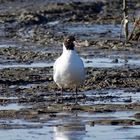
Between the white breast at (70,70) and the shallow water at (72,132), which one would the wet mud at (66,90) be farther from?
the white breast at (70,70)

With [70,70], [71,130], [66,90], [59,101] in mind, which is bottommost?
[66,90]

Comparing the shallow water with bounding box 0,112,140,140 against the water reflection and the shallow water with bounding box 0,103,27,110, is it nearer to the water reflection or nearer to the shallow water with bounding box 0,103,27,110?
the water reflection

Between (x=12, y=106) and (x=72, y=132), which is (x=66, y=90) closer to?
(x=12, y=106)

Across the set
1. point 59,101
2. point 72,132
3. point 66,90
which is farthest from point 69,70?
point 72,132

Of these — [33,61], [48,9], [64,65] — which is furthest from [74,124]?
[48,9]

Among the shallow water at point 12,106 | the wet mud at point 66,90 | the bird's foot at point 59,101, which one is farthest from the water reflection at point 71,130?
the bird's foot at point 59,101

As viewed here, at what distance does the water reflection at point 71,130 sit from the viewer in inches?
454

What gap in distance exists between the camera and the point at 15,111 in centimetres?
1373

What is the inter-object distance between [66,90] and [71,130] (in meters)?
4.52

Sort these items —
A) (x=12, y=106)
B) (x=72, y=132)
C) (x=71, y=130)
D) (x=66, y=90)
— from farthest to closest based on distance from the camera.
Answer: (x=66, y=90) < (x=12, y=106) < (x=71, y=130) < (x=72, y=132)

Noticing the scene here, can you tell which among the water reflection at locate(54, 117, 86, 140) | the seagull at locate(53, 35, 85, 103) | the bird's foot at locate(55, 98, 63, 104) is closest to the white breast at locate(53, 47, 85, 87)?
the seagull at locate(53, 35, 85, 103)

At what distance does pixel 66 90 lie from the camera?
1656cm

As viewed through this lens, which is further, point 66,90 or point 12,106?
point 66,90

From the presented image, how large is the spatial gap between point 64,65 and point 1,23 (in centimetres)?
1820
